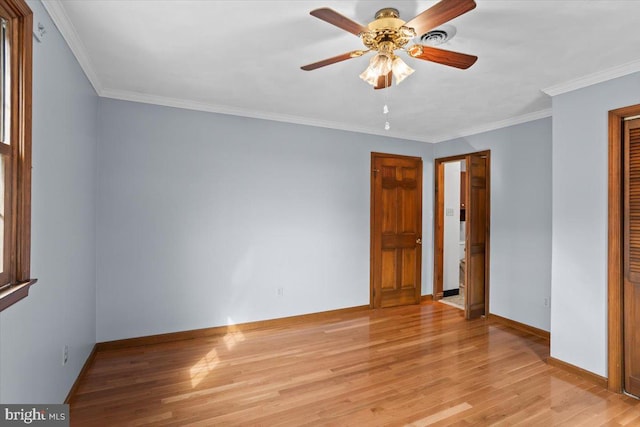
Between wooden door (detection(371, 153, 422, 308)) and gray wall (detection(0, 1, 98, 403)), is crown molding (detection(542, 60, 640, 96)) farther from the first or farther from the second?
gray wall (detection(0, 1, 98, 403))

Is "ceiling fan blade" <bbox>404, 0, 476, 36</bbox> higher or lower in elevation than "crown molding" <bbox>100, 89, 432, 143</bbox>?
lower

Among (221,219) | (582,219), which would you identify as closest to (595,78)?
(582,219)

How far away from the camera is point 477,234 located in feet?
15.1

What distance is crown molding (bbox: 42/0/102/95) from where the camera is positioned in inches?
77.5

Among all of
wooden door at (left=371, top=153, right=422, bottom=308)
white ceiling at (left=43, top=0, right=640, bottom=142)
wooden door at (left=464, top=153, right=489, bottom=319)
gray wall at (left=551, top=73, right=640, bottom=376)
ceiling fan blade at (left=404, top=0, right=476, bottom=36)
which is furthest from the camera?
wooden door at (left=371, top=153, right=422, bottom=308)

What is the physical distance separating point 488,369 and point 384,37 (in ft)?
9.49

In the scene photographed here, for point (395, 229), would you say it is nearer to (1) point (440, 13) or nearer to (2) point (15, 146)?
(1) point (440, 13)

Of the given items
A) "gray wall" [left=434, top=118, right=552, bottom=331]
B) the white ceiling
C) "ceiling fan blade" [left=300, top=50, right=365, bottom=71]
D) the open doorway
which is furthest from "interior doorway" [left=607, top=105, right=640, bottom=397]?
the open doorway

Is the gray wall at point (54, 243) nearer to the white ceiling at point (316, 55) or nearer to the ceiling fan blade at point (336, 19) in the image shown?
the white ceiling at point (316, 55)

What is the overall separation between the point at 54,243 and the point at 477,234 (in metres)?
4.51

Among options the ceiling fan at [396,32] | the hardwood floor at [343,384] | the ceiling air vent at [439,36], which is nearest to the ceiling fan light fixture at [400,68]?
the ceiling fan at [396,32]

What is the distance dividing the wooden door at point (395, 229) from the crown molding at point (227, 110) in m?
0.48

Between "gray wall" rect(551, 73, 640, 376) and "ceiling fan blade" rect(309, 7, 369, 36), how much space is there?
237cm

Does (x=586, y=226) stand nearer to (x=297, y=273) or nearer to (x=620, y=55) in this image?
(x=620, y=55)
